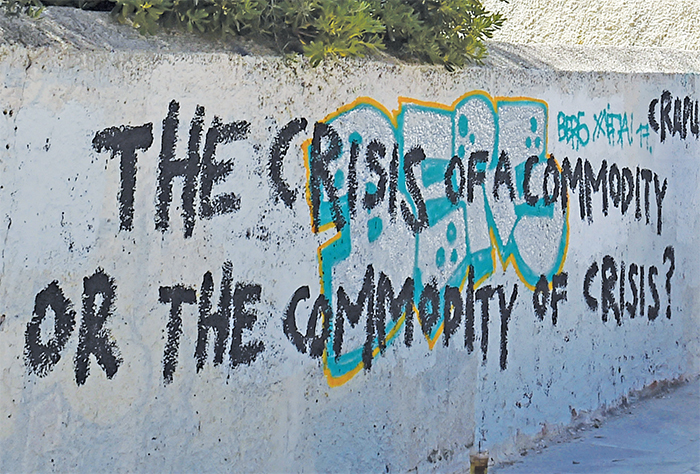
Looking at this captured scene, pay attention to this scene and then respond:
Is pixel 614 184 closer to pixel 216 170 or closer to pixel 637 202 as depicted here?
pixel 637 202

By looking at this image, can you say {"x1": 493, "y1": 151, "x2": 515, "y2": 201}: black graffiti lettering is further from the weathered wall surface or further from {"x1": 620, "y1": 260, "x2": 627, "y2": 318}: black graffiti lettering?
{"x1": 620, "y1": 260, "x2": 627, "y2": 318}: black graffiti lettering

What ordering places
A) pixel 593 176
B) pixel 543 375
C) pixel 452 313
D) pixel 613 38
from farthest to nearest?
1. pixel 613 38
2. pixel 593 176
3. pixel 543 375
4. pixel 452 313

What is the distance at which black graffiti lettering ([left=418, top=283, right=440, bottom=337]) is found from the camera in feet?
13.4

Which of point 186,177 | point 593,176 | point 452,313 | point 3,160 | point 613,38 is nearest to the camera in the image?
point 3,160

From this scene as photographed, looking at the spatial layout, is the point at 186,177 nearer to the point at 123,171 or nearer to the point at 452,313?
the point at 123,171

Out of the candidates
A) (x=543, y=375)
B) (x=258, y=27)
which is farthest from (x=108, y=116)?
(x=543, y=375)

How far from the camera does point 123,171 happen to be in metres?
2.93

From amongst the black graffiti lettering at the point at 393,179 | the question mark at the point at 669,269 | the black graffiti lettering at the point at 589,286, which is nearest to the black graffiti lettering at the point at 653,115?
the question mark at the point at 669,269

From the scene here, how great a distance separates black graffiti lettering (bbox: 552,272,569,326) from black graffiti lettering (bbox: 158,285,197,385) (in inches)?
96.3

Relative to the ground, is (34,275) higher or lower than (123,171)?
lower

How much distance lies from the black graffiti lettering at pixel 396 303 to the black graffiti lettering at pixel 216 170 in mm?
884

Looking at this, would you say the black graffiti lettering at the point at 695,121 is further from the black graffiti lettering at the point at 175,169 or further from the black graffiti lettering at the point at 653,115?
the black graffiti lettering at the point at 175,169

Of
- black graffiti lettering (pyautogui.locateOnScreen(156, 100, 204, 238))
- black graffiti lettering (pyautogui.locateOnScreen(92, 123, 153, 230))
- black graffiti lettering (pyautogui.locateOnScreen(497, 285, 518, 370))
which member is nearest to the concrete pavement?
black graffiti lettering (pyautogui.locateOnScreen(497, 285, 518, 370))

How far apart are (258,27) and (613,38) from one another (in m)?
4.93
